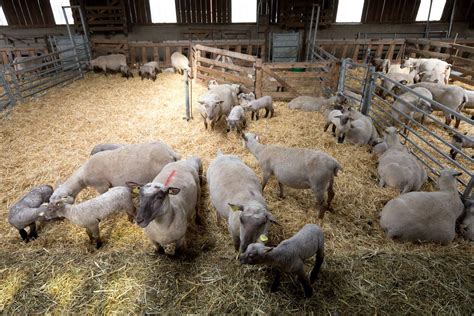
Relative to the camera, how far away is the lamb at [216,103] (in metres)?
7.44

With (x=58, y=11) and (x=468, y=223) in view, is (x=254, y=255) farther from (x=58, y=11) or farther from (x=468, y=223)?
(x=58, y=11)

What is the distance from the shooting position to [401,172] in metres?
4.99

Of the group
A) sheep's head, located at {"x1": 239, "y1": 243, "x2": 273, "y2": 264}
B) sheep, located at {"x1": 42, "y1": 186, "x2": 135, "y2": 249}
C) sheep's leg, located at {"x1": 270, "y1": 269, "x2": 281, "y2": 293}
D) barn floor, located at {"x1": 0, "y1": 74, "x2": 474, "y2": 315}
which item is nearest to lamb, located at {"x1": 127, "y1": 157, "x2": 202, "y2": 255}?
barn floor, located at {"x1": 0, "y1": 74, "x2": 474, "y2": 315}

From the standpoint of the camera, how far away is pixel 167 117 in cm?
851

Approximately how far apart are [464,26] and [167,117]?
64.4 feet

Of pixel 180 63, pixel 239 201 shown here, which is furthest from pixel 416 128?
pixel 180 63

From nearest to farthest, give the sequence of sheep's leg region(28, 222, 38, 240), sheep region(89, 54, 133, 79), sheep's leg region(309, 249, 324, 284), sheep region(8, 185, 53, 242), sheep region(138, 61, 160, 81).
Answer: sheep's leg region(309, 249, 324, 284) → sheep region(8, 185, 53, 242) → sheep's leg region(28, 222, 38, 240) → sheep region(138, 61, 160, 81) → sheep region(89, 54, 133, 79)

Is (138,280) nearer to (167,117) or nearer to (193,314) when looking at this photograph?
(193,314)

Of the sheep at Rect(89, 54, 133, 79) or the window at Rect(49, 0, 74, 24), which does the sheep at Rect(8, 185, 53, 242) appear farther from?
the window at Rect(49, 0, 74, 24)

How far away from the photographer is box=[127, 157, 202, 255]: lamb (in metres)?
3.09

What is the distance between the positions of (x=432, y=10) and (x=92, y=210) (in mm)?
21987

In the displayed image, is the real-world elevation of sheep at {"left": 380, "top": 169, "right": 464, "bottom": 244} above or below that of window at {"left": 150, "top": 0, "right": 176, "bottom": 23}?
below

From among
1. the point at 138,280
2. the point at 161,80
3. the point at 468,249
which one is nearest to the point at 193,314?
the point at 138,280

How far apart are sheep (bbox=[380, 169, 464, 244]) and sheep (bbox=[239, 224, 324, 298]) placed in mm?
1472
